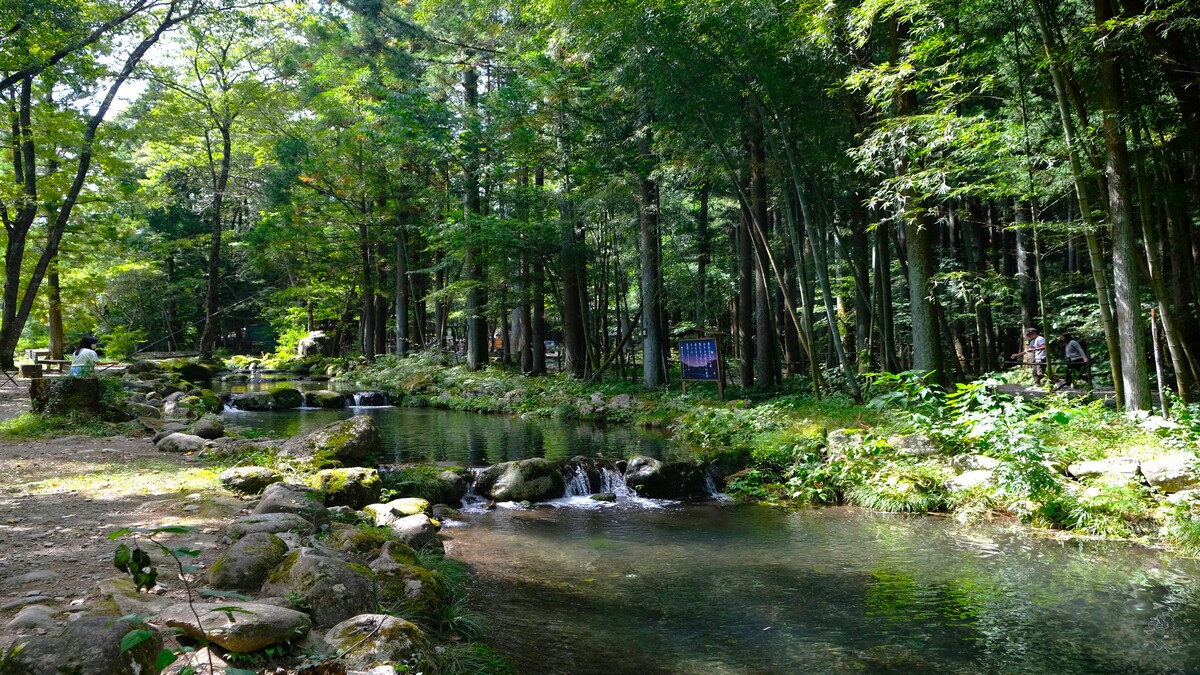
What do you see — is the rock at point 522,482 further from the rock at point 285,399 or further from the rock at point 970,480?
the rock at point 285,399

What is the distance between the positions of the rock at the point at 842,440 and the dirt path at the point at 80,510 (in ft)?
22.4

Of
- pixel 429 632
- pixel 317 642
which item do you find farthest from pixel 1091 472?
pixel 317 642

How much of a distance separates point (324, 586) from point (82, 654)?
4.82 feet

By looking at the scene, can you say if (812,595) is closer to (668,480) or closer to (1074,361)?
(668,480)

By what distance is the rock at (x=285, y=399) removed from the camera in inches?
687

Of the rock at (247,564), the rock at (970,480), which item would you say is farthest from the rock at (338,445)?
the rock at (970,480)

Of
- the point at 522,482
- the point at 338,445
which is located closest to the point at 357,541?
the point at 522,482

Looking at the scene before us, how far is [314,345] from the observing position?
32.7 metres

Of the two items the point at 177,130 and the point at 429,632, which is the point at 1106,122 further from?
the point at 177,130

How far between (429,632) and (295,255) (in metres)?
27.8

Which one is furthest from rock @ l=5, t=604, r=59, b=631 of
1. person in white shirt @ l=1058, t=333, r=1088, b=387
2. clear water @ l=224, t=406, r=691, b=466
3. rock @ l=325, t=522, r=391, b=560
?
person in white shirt @ l=1058, t=333, r=1088, b=387

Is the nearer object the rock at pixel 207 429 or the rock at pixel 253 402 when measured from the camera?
the rock at pixel 207 429

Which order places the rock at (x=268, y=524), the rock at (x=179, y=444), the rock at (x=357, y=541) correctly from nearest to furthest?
the rock at (x=268, y=524)
the rock at (x=357, y=541)
the rock at (x=179, y=444)

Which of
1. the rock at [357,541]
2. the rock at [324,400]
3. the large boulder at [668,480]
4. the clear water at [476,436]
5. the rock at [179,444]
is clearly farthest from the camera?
the rock at [324,400]
